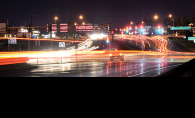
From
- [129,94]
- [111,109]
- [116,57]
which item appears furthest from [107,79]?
[116,57]

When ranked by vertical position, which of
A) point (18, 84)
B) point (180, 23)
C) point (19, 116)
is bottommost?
point (19, 116)

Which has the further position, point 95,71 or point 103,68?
point 103,68

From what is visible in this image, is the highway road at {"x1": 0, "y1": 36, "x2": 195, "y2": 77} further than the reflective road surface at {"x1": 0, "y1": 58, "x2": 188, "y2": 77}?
Yes

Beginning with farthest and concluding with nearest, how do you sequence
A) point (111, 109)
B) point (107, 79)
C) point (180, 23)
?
1. point (180, 23)
2. point (107, 79)
3. point (111, 109)

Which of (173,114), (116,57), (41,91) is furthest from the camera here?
(116,57)

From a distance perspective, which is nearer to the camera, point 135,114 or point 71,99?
point 135,114

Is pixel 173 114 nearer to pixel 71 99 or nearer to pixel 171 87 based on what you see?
pixel 171 87

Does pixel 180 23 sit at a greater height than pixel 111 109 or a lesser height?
greater

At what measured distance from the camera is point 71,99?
615 cm

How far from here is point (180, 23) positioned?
13250 cm

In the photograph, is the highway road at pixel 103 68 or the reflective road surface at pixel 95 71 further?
the highway road at pixel 103 68

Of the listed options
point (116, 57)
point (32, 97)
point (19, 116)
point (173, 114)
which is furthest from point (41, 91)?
point (116, 57)

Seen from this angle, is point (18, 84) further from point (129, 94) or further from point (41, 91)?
point (129, 94)

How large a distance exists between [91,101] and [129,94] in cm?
118
